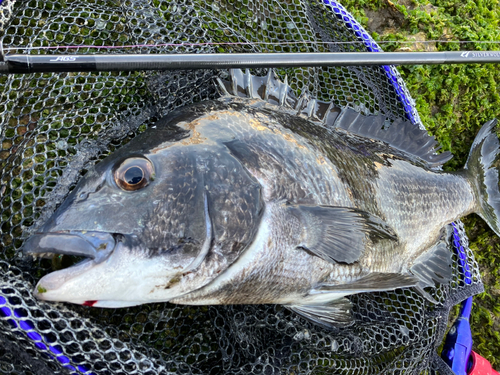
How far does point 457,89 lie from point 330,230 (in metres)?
2.16

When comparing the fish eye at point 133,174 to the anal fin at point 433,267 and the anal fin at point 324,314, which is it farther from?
the anal fin at point 433,267

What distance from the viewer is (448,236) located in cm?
247

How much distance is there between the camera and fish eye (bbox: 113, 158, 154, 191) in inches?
54.9

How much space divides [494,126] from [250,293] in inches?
95.2

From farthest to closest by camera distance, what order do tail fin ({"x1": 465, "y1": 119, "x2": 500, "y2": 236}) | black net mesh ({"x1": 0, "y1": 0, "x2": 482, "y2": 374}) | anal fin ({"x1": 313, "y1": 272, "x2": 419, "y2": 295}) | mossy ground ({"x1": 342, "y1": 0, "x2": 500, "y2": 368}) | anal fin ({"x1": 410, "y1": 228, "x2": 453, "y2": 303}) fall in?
mossy ground ({"x1": 342, "y1": 0, "x2": 500, "y2": 368}) → tail fin ({"x1": 465, "y1": 119, "x2": 500, "y2": 236}) → anal fin ({"x1": 410, "y1": 228, "x2": 453, "y2": 303}) → anal fin ({"x1": 313, "y1": 272, "x2": 419, "y2": 295}) → black net mesh ({"x1": 0, "y1": 0, "x2": 482, "y2": 374})

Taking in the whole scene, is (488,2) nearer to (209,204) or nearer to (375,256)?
(375,256)

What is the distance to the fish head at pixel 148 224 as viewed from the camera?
1.30 meters

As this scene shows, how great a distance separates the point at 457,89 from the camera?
3.04 m

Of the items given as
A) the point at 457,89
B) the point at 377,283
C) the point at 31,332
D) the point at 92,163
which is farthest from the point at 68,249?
the point at 457,89

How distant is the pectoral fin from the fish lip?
75 cm

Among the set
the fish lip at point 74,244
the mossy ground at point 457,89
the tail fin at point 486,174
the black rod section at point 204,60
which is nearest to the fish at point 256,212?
the fish lip at point 74,244

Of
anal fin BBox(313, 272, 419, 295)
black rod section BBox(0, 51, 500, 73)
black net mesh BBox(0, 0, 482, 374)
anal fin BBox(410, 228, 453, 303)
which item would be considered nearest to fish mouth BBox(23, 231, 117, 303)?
black net mesh BBox(0, 0, 482, 374)

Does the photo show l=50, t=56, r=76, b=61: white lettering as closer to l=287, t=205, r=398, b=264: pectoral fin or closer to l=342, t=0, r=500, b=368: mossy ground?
l=287, t=205, r=398, b=264: pectoral fin

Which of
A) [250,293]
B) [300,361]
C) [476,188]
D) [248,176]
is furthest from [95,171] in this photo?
[476,188]
